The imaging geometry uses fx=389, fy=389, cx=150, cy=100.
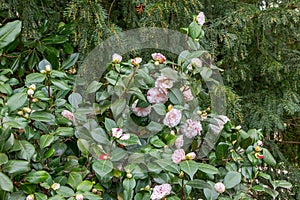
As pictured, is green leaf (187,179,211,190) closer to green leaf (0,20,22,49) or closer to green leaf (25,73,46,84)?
green leaf (25,73,46,84)

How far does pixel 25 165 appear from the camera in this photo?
88 cm

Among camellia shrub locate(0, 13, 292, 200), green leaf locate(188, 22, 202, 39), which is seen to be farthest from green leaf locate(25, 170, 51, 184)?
green leaf locate(188, 22, 202, 39)

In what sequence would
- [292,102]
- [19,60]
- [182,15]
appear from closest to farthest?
[19,60] → [182,15] → [292,102]

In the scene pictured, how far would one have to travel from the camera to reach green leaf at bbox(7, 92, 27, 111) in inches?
37.8

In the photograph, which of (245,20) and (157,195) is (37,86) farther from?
(245,20)

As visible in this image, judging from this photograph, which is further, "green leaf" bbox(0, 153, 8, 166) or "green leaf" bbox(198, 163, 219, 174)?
"green leaf" bbox(198, 163, 219, 174)

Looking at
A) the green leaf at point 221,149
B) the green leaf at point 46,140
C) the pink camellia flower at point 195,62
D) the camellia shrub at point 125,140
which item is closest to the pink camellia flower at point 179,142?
the camellia shrub at point 125,140

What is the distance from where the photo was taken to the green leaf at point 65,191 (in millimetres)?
906

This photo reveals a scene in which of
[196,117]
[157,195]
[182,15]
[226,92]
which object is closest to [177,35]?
[182,15]

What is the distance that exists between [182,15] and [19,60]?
0.68m

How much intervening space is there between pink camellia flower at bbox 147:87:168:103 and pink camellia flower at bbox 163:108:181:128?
6 centimetres

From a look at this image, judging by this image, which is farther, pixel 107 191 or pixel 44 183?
pixel 107 191

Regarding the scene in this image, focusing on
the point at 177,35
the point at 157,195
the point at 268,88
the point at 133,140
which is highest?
the point at 177,35

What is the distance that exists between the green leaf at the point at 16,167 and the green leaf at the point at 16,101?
0.15 metres
